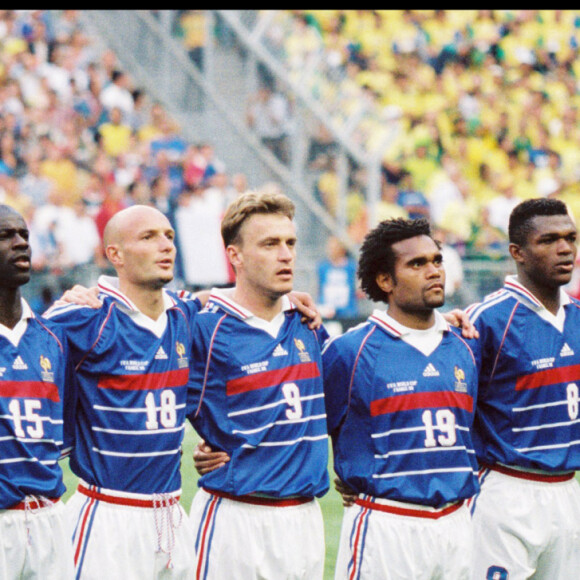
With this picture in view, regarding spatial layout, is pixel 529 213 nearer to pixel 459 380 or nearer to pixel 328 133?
pixel 459 380

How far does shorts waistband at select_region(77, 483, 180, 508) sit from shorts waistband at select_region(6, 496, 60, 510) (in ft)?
0.80

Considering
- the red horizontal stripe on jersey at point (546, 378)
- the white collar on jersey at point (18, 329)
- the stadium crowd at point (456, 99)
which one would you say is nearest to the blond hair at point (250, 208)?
the white collar on jersey at point (18, 329)

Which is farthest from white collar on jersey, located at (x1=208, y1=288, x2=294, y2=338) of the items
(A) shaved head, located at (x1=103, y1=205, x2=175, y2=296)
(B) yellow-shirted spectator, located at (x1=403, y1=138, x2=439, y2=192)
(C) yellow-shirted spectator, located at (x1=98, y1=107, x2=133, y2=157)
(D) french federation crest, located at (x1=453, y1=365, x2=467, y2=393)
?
(B) yellow-shirted spectator, located at (x1=403, y1=138, x2=439, y2=192)

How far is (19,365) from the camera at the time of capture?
16.1 ft

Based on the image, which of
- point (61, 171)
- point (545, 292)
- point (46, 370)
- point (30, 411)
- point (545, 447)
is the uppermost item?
point (61, 171)

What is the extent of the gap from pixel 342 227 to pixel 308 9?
596cm

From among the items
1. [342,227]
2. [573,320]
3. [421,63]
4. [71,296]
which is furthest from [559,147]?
[71,296]

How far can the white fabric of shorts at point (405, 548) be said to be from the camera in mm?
5098

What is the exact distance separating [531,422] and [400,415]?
2.61 feet

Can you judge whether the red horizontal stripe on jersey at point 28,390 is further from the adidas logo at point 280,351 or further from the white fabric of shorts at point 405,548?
the white fabric of shorts at point 405,548

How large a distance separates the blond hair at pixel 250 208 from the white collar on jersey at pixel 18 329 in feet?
3.36

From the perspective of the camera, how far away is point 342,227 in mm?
14953

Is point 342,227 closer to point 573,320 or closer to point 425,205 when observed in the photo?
point 425,205

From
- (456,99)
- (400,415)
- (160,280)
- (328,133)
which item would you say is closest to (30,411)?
(160,280)
